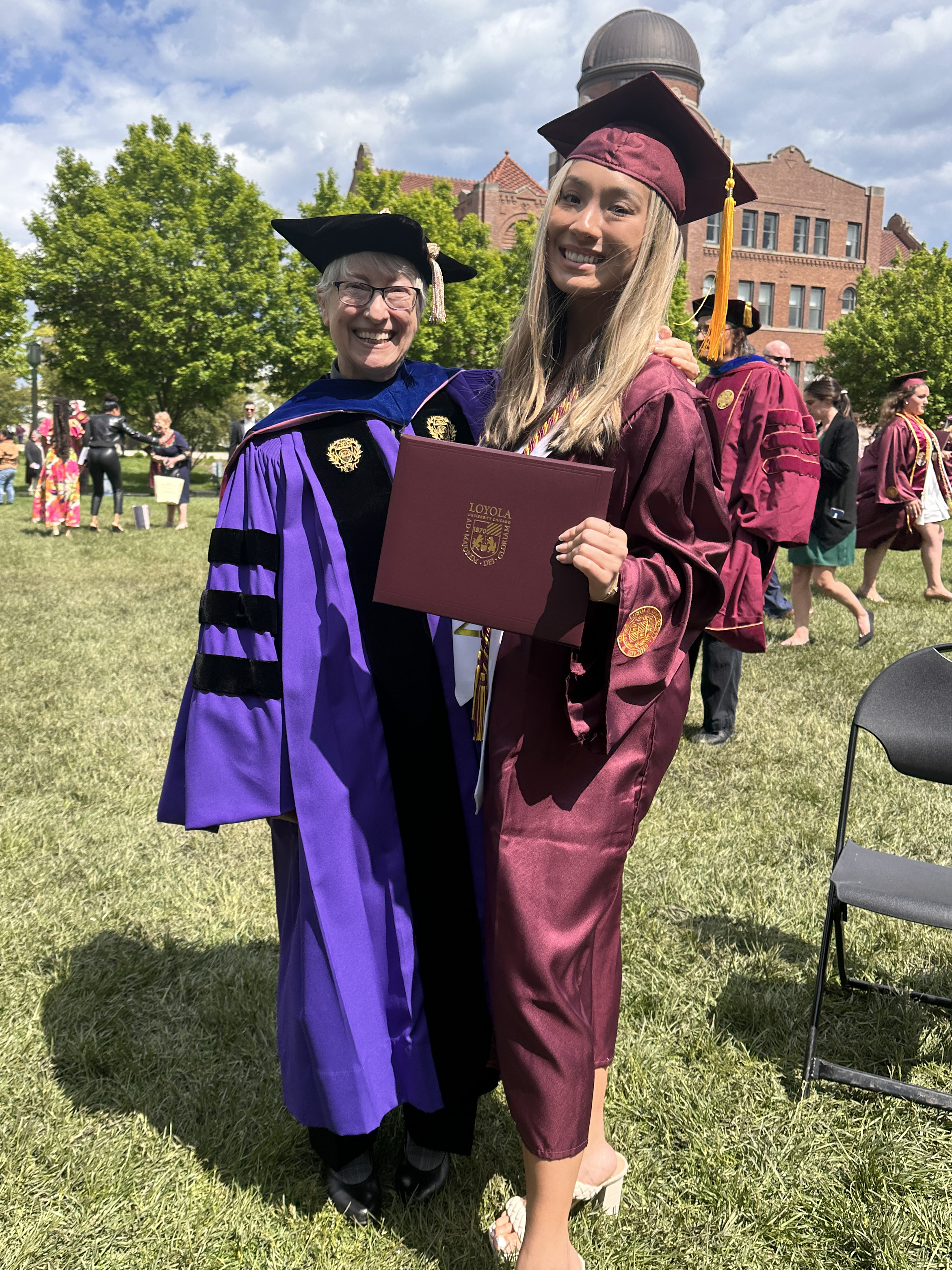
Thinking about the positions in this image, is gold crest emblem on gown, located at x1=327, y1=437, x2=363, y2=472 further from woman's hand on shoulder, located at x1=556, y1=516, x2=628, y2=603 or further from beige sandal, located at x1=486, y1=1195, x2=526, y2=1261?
beige sandal, located at x1=486, y1=1195, x2=526, y2=1261

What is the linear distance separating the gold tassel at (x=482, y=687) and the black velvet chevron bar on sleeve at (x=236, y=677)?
430 millimetres

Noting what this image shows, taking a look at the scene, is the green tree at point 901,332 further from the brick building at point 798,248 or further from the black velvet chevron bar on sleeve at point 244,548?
the black velvet chevron bar on sleeve at point 244,548

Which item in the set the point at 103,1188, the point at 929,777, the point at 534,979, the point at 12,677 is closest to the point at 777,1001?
the point at 929,777

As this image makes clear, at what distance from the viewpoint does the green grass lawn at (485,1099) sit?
2.17 m

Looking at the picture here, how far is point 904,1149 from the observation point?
241 centimetres

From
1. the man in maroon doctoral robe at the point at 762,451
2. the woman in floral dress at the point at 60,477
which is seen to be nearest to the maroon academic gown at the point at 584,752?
the man in maroon doctoral robe at the point at 762,451

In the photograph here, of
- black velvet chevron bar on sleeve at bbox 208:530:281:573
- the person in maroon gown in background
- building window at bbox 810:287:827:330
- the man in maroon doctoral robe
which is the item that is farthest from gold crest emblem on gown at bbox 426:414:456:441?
building window at bbox 810:287:827:330

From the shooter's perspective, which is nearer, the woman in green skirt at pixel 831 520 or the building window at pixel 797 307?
the woman in green skirt at pixel 831 520

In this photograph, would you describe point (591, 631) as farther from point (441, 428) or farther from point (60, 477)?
point (60, 477)

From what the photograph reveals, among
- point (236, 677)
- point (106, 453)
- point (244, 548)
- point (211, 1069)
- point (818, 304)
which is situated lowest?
point (211, 1069)

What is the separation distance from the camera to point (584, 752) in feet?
5.72

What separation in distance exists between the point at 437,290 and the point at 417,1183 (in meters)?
2.09

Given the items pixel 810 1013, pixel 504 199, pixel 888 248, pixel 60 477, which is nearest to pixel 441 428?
pixel 810 1013

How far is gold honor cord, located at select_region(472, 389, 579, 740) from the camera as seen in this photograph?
1.76 m
